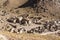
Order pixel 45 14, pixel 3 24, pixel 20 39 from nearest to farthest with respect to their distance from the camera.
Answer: pixel 20 39 < pixel 3 24 < pixel 45 14

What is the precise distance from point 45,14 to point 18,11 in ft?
12.2

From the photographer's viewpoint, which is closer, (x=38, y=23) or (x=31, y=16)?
(x=38, y=23)

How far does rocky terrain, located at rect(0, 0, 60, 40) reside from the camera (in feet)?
115

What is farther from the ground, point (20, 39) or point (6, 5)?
point (20, 39)

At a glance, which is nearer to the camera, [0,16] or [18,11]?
[0,16]

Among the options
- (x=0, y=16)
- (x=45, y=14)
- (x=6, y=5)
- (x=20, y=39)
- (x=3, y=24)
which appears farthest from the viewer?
(x=6, y=5)

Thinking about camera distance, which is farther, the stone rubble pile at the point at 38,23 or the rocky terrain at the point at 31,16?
the stone rubble pile at the point at 38,23

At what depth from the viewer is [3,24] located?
34844mm

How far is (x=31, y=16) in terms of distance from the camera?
1566 inches

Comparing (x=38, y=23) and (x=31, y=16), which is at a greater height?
(x=31, y=16)

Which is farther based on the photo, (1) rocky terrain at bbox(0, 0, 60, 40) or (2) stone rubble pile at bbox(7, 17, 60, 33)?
(2) stone rubble pile at bbox(7, 17, 60, 33)

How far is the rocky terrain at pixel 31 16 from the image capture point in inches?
1375

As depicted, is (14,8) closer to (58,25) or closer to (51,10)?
(51,10)

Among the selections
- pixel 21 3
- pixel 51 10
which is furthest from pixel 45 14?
pixel 21 3
